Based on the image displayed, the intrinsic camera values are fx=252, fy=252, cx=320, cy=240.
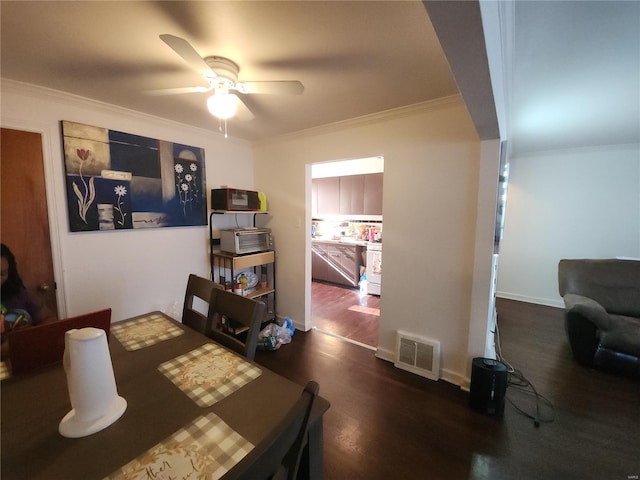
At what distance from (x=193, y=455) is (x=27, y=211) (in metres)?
2.14

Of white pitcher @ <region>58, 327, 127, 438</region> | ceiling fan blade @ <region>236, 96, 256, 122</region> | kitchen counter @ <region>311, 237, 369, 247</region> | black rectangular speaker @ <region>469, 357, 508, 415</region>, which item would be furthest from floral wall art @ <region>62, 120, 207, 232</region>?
black rectangular speaker @ <region>469, 357, 508, 415</region>

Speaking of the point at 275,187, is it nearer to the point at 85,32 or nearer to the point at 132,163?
the point at 132,163

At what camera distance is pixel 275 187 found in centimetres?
306

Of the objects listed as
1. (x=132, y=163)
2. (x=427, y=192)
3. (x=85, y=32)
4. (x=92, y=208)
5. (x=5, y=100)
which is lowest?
(x=92, y=208)

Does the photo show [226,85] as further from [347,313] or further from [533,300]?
[533,300]

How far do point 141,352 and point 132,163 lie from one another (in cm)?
177

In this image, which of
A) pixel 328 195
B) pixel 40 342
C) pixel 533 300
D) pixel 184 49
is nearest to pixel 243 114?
pixel 184 49

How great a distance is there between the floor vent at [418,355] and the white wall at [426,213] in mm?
66

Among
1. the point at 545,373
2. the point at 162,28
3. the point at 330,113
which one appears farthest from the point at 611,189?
the point at 162,28

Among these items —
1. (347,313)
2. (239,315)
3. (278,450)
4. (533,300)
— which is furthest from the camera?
(533,300)

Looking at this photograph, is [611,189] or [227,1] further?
[611,189]

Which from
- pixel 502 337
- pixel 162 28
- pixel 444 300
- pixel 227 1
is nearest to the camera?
pixel 227 1

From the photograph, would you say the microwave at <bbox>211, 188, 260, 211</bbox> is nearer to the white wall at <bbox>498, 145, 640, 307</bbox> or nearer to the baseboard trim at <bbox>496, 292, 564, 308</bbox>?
the white wall at <bbox>498, 145, 640, 307</bbox>

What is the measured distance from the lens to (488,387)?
5.66 feet
